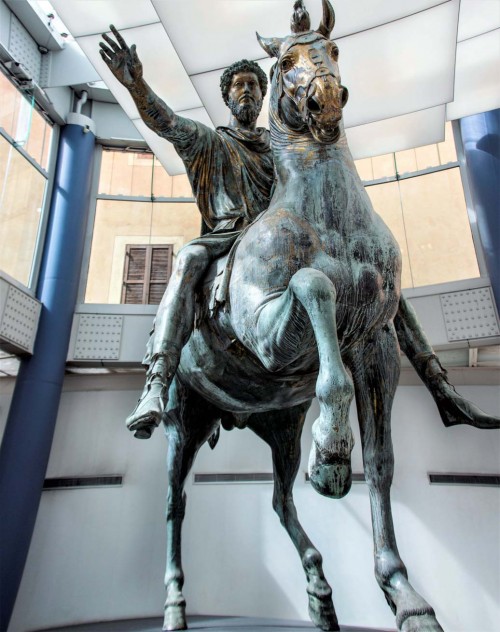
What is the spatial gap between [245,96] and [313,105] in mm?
1154

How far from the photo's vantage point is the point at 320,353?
166 centimetres

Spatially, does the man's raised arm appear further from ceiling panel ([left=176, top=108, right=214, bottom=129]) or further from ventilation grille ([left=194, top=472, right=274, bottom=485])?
ventilation grille ([left=194, top=472, right=274, bottom=485])

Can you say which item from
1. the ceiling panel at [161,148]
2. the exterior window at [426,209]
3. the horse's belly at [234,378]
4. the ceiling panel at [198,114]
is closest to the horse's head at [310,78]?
the horse's belly at [234,378]

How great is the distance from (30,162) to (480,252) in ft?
22.8

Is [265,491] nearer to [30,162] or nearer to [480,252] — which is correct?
[480,252]

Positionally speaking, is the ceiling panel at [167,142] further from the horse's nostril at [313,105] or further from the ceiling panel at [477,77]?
Answer: the horse's nostril at [313,105]

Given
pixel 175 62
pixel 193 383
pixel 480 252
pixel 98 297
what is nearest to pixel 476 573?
pixel 480 252

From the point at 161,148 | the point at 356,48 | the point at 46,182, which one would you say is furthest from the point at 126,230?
the point at 356,48

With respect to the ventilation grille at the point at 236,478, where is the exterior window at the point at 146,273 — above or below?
above

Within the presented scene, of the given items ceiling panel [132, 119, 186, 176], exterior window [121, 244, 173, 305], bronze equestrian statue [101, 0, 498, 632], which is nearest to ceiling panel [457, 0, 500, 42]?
ceiling panel [132, 119, 186, 176]

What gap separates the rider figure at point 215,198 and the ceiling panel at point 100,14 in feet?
11.3

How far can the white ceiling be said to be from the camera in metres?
5.17

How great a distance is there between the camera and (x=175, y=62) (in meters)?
6.14

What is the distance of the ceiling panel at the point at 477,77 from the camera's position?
609cm
